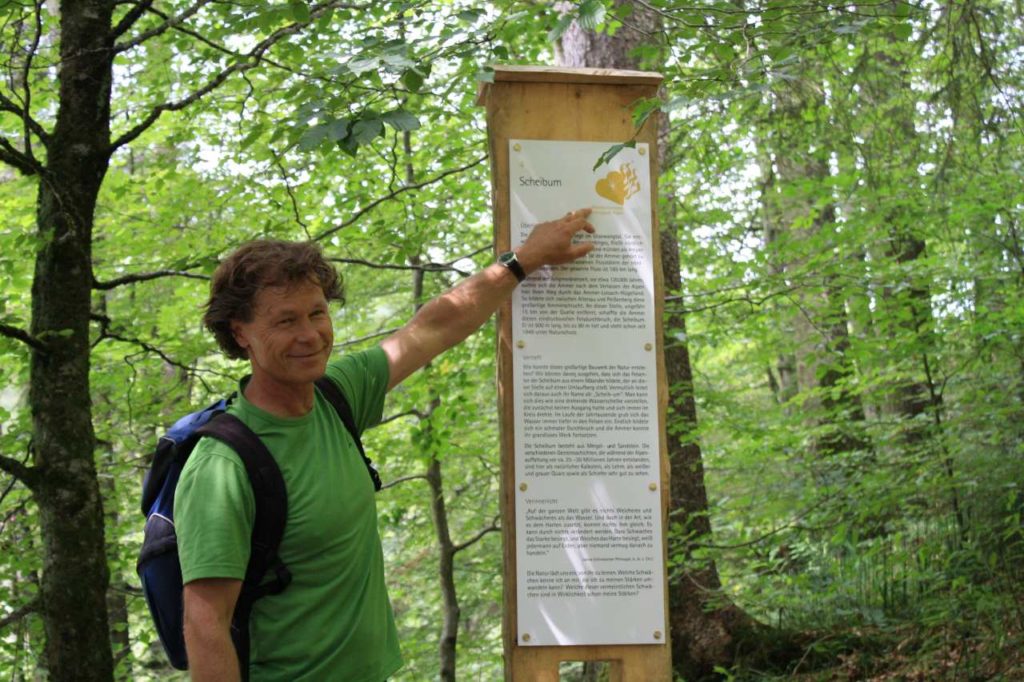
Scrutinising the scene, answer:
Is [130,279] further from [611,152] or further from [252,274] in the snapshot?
[611,152]

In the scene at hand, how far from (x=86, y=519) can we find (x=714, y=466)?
6.40 metres

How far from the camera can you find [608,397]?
2898mm

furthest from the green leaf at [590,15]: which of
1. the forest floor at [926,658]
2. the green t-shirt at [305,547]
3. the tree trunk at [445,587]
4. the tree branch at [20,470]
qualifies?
the tree trunk at [445,587]

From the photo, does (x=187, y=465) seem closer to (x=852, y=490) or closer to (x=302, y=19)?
(x=302, y=19)

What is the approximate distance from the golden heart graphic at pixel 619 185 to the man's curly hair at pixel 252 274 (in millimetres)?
944

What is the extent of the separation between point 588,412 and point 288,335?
94cm

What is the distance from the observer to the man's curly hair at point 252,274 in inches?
99.3

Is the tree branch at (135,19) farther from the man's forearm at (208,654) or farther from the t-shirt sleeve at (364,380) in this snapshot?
the man's forearm at (208,654)

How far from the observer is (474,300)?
2.93m

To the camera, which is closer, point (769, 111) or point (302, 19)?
point (302, 19)

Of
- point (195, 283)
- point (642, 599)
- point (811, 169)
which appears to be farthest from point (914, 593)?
point (811, 169)

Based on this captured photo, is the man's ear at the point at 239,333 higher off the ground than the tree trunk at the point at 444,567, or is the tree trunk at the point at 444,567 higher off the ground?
the man's ear at the point at 239,333

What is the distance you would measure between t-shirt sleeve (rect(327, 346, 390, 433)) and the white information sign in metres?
0.43

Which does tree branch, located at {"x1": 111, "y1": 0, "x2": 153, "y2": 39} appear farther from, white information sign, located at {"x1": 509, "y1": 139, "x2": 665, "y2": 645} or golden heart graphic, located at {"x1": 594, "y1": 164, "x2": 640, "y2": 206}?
golden heart graphic, located at {"x1": 594, "y1": 164, "x2": 640, "y2": 206}
